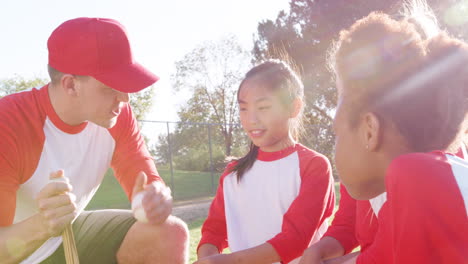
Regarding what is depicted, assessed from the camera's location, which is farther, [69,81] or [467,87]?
[69,81]

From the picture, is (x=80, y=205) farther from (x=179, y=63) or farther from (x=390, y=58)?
(x=179, y=63)

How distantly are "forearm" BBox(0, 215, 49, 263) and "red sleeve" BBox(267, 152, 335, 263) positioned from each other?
43.7 inches

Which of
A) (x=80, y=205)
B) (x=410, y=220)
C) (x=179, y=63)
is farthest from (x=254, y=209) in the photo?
(x=179, y=63)

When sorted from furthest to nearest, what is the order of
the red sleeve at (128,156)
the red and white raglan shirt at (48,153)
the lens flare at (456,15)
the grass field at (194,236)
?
the lens flare at (456,15) → the grass field at (194,236) → the red sleeve at (128,156) → the red and white raglan shirt at (48,153)

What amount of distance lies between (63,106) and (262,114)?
118cm

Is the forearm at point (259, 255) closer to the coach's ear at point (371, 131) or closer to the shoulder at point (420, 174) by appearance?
the coach's ear at point (371, 131)

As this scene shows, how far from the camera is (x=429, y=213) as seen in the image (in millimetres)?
894

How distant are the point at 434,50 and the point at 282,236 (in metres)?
1.37

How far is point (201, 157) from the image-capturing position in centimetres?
1584

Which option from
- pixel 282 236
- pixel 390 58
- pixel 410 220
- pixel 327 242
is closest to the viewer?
pixel 410 220

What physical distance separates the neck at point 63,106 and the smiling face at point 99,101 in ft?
0.16

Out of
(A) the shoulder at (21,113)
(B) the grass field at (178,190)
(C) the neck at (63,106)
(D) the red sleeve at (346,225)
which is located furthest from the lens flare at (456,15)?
(A) the shoulder at (21,113)

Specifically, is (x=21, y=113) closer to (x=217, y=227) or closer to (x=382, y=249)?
(x=217, y=227)

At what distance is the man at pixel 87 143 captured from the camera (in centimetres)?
240
